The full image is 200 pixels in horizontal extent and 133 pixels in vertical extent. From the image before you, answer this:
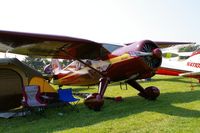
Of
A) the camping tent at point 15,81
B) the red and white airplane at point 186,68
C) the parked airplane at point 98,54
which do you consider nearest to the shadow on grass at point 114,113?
the parked airplane at point 98,54

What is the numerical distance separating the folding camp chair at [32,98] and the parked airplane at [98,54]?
158 cm

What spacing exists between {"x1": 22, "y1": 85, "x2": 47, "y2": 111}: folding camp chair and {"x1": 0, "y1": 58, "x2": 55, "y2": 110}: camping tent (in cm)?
65

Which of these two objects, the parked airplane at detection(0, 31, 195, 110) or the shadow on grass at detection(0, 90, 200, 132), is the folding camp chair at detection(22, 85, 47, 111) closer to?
the shadow on grass at detection(0, 90, 200, 132)

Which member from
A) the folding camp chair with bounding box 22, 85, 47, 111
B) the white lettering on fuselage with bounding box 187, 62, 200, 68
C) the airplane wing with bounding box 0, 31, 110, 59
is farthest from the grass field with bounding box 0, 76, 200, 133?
the white lettering on fuselage with bounding box 187, 62, 200, 68

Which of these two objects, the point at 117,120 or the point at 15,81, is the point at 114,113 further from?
the point at 15,81

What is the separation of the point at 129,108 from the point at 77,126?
2.88m

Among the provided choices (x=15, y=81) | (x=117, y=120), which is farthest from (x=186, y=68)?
(x=117, y=120)

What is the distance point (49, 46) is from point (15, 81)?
70.0 inches

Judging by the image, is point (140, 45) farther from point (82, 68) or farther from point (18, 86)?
point (18, 86)

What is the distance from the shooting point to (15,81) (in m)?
10.5

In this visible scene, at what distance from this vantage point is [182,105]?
962 cm

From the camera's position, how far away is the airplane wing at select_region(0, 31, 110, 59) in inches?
360

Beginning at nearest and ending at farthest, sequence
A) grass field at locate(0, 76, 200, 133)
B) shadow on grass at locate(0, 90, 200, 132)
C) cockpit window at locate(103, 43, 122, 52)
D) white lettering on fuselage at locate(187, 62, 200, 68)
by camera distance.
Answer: grass field at locate(0, 76, 200, 133) < shadow on grass at locate(0, 90, 200, 132) < cockpit window at locate(103, 43, 122, 52) < white lettering on fuselage at locate(187, 62, 200, 68)

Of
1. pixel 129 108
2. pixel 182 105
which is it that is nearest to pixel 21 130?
pixel 129 108
